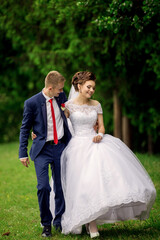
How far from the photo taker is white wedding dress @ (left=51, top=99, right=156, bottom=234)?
4.70 m

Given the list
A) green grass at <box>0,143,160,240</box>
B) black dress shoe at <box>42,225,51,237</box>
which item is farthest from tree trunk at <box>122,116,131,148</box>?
black dress shoe at <box>42,225,51,237</box>

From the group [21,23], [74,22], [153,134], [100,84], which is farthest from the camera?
[153,134]

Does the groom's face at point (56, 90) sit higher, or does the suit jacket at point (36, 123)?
the groom's face at point (56, 90)

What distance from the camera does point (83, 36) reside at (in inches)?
516

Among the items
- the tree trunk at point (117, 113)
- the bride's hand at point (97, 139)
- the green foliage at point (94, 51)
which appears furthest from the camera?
the tree trunk at point (117, 113)

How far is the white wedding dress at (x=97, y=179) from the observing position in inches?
185

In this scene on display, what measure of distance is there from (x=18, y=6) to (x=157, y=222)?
30.1ft

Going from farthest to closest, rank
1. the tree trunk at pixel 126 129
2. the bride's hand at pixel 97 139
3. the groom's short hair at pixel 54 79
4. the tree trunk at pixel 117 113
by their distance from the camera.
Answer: the tree trunk at pixel 126 129 → the tree trunk at pixel 117 113 → the groom's short hair at pixel 54 79 → the bride's hand at pixel 97 139

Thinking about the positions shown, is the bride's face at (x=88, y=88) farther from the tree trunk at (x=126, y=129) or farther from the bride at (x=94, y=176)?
the tree trunk at (x=126, y=129)

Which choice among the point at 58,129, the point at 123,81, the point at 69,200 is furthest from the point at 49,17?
the point at 69,200

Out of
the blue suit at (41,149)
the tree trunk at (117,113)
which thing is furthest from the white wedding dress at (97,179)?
the tree trunk at (117,113)

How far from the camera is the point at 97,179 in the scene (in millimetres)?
4832

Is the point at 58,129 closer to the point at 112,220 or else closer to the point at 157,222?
the point at 112,220

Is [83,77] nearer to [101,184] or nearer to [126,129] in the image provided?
[101,184]
